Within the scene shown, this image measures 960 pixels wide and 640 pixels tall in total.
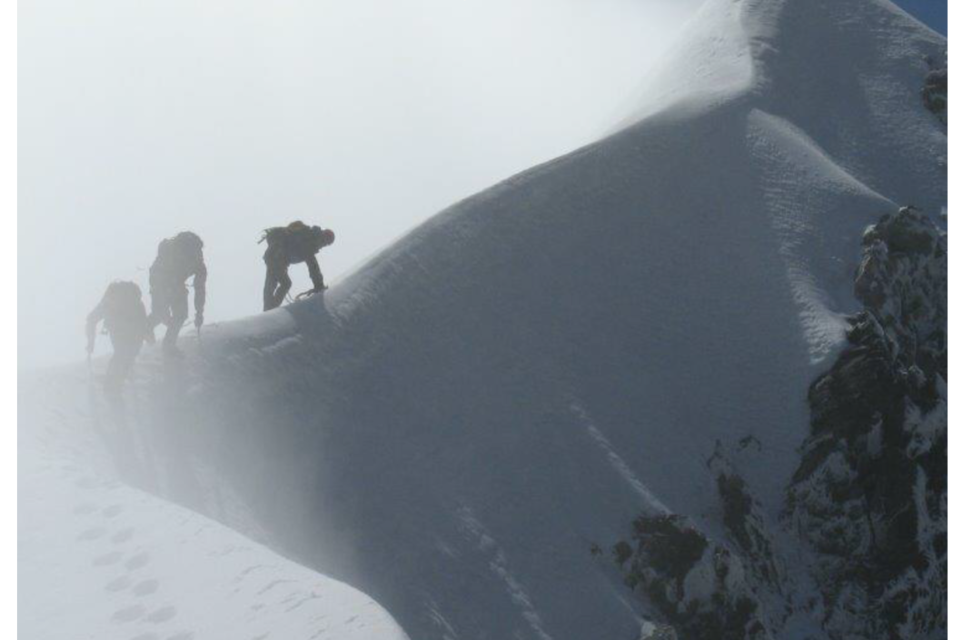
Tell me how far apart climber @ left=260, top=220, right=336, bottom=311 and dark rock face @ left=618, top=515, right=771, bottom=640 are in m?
10.4

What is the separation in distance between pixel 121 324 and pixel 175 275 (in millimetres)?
1580

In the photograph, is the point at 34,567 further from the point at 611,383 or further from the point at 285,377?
→ the point at 611,383

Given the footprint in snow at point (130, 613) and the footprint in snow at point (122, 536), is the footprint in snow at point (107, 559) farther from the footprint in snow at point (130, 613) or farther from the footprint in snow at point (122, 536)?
the footprint in snow at point (130, 613)

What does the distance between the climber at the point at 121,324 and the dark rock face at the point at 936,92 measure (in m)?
35.6

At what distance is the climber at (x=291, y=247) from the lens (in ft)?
91.6

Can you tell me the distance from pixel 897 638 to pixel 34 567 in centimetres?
2141

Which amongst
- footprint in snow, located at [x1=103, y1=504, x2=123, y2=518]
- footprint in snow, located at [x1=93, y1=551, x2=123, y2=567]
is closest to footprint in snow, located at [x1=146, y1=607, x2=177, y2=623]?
footprint in snow, located at [x1=93, y1=551, x2=123, y2=567]

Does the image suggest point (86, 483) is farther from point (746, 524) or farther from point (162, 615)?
point (746, 524)

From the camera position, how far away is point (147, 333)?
25078 millimetres

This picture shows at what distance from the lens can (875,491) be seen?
97.2 ft

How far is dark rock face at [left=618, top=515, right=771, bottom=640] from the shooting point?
25.5m

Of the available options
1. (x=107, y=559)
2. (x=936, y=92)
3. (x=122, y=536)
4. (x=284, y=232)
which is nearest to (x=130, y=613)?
(x=107, y=559)

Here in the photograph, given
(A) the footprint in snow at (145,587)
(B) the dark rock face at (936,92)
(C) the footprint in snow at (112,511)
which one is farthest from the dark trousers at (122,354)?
(B) the dark rock face at (936,92)

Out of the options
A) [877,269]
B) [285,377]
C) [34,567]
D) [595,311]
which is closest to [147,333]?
[285,377]
